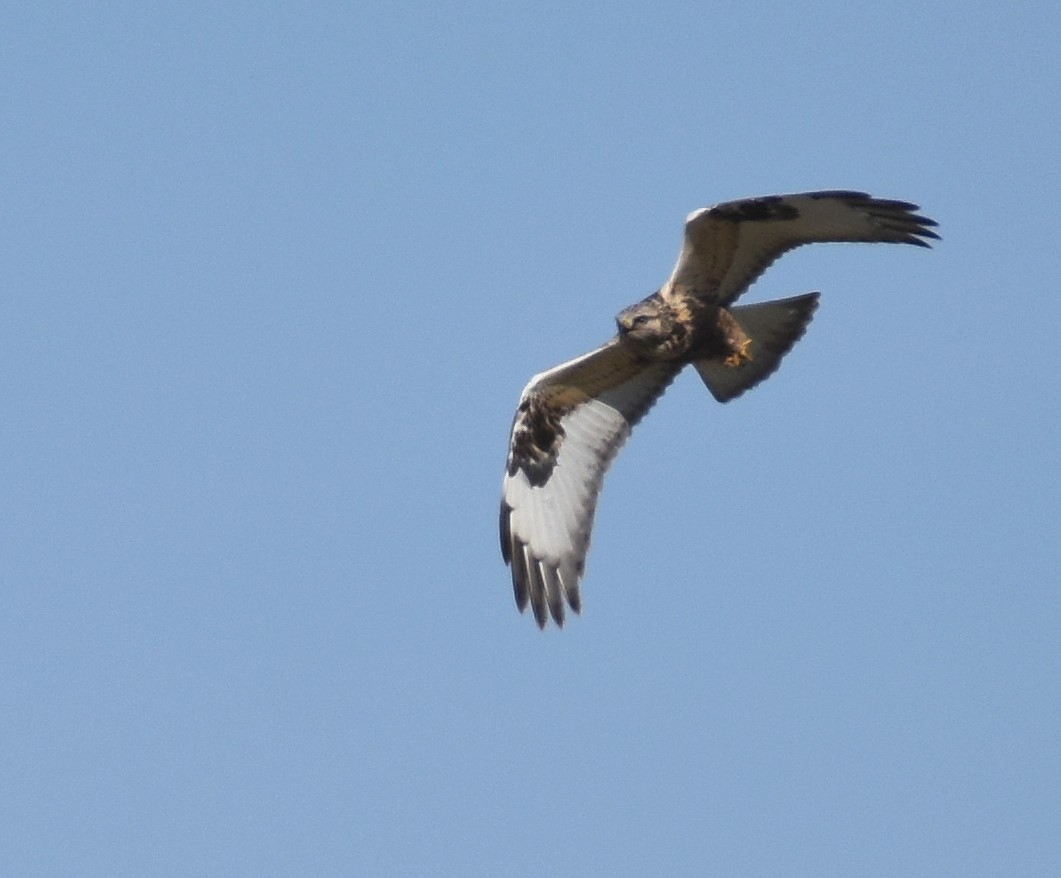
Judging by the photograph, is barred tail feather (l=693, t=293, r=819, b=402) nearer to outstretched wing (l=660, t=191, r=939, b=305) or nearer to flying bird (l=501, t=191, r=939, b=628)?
flying bird (l=501, t=191, r=939, b=628)

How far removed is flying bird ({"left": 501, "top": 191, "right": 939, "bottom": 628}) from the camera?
13062 millimetres

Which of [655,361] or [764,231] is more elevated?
[764,231]

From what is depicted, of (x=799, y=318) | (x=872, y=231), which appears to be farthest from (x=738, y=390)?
(x=872, y=231)

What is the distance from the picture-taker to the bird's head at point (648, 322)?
44.0 ft

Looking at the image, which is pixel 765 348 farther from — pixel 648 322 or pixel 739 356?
pixel 648 322

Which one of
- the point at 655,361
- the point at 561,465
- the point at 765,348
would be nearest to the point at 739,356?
the point at 765,348

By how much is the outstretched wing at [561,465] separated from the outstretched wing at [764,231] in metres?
0.90

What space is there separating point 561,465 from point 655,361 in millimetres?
973

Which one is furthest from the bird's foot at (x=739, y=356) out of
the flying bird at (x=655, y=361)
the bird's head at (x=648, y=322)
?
the bird's head at (x=648, y=322)

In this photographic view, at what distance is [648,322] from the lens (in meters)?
13.4

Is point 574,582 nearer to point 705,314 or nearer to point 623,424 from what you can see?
point 623,424

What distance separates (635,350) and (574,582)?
158 cm

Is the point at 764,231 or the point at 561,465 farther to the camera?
the point at 561,465

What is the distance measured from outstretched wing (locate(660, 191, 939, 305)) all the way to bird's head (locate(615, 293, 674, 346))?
12cm
